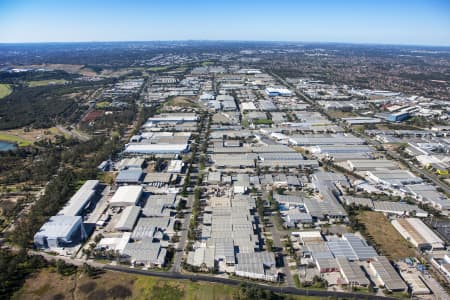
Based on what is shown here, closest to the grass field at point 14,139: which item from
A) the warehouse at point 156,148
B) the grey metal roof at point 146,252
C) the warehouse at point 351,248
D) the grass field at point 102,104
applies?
the warehouse at point 156,148

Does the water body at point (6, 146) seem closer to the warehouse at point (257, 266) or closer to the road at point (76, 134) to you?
the road at point (76, 134)

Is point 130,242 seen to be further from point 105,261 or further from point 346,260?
point 346,260

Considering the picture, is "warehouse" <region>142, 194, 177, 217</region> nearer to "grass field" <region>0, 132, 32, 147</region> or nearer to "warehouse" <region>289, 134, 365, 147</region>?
"warehouse" <region>289, 134, 365, 147</region>

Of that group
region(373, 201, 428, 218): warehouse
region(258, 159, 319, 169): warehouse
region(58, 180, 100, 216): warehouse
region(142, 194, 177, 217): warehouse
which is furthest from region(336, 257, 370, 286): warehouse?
region(58, 180, 100, 216): warehouse

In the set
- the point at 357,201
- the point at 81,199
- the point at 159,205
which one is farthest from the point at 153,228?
the point at 357,201

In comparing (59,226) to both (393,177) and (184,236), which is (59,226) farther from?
(393,177)
